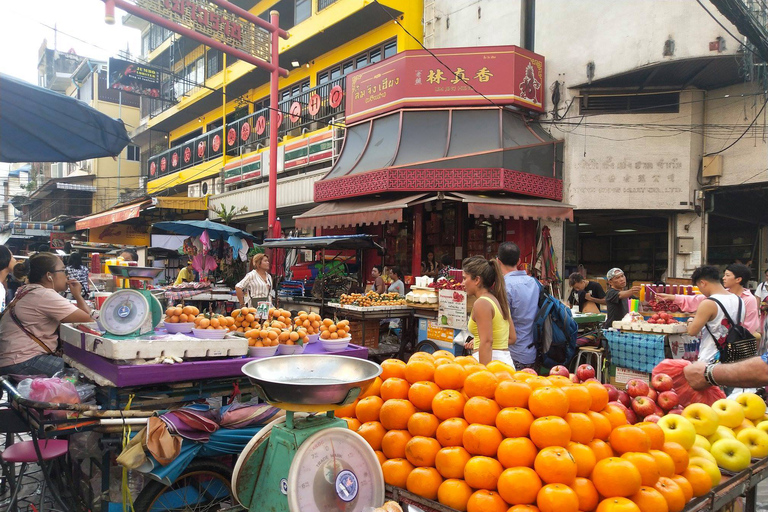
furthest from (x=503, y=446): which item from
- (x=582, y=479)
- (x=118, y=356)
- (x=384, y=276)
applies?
(x=384, y=276)

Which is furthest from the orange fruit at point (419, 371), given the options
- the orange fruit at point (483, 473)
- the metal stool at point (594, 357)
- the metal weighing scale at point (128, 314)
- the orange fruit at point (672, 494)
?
the metal stool at point (594, 357)

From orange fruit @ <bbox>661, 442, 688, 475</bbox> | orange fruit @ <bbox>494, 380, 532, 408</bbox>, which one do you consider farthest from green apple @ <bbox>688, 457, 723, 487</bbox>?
orange fruit @ <bbox>494, 380, 532, 408</bbox>

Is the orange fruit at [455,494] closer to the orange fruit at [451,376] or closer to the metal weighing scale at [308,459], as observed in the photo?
the metal weighing scale at [308,459]

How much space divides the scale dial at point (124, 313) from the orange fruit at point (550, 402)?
2824 mm

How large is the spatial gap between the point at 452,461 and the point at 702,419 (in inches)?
63.2

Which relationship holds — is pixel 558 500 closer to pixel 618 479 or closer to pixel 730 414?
pixel 618 479

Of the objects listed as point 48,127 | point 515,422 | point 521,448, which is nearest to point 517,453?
point 521,448

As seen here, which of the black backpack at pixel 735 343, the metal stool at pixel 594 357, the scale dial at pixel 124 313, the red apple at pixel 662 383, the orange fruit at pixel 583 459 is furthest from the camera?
the metal stool at pixel 594 357

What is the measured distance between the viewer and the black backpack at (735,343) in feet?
15.2

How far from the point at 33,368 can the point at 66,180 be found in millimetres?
36600

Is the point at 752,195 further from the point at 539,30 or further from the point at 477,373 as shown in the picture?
the point at 477,373

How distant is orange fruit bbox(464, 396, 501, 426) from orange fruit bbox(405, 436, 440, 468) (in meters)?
0.21

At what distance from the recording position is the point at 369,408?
257 cm

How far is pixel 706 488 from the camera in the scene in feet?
7.40
